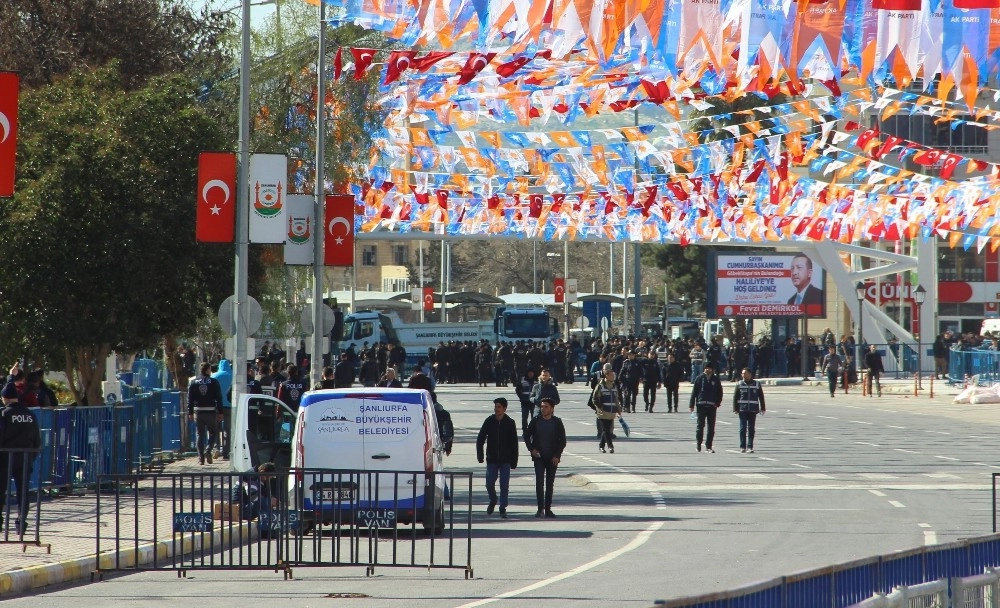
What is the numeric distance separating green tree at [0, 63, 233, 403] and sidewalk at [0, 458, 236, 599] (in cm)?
354

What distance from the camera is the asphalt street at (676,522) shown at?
455 inches

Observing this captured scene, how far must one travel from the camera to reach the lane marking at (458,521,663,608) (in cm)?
1094

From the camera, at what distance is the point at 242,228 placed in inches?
816

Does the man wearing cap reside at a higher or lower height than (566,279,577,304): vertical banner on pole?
lower

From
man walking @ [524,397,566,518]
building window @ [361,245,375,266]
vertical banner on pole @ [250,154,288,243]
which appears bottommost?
man walking @ [524,397,566,518]

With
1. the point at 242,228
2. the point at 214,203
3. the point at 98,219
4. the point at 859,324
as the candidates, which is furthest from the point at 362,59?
the point at 859,324

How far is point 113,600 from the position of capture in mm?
11281

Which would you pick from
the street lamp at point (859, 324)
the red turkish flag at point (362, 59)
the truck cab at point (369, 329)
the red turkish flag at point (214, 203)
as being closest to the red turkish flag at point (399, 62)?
the red turkish flag at point (362, 59)

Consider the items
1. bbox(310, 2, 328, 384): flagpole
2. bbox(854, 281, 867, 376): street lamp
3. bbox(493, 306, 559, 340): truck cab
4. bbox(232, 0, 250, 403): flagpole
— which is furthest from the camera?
bbox(493, 306, 559, 340): truck cab

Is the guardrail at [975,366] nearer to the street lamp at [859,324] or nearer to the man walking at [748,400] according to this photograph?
the street lamp at [859,324]

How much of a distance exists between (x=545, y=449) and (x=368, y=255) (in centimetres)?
11213

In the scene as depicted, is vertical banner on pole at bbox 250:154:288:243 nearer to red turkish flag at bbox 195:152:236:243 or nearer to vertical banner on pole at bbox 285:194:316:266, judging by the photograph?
red turkish flag at bbox 195:152:236:243

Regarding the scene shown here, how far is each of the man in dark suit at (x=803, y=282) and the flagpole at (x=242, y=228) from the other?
44869 mm

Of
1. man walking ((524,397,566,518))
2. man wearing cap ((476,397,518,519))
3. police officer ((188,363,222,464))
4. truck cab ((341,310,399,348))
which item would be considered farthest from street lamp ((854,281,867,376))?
man wearing cap ((476,397,518,519))
